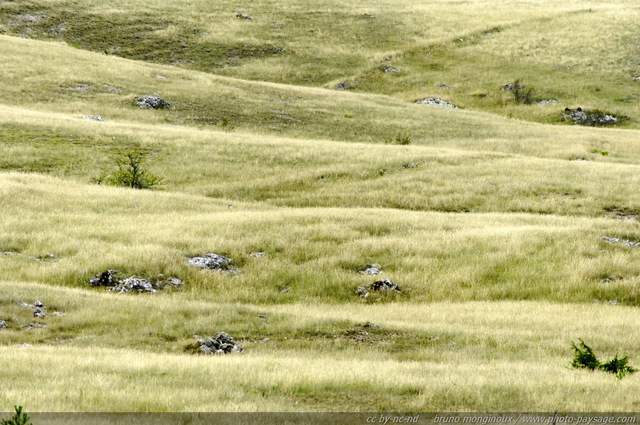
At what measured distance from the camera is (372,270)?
25.1 m

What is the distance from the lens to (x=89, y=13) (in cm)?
9981

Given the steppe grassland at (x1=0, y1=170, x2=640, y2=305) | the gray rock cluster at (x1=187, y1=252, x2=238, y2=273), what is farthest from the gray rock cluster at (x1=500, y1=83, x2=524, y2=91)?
the gray rock cluster at (x1=187, y1=252, x2=238, y2=273)

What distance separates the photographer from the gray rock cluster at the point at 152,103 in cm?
5916

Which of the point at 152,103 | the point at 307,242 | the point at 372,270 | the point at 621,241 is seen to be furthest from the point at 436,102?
the point at 372,270

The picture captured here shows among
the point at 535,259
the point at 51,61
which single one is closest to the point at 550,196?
the point at 535,259

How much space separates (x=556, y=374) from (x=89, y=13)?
325 feet

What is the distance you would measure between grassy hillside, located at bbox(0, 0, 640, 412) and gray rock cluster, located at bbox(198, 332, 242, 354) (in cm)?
43

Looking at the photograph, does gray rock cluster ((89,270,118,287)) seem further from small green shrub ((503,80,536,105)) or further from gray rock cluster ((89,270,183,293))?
small green shrub ((503,80,536,105))

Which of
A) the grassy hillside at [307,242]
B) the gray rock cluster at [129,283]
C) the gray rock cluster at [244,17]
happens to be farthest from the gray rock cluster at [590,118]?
the gray rock cluster at [129,283]

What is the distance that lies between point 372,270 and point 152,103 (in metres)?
39.7

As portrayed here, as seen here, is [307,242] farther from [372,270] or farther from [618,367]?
[618,367]

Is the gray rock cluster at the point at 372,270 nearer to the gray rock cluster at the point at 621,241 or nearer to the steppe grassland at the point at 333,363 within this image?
the steppe grassland at the point at 333,363

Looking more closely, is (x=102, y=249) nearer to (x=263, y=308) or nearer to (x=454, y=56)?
(x=263, y=308)

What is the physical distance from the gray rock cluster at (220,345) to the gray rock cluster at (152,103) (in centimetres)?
4493
